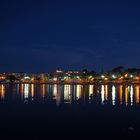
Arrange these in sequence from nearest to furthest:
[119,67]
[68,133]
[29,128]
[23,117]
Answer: [68,133]
[29,128]
[23,117]
[119,67]

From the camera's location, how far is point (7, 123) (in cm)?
2595

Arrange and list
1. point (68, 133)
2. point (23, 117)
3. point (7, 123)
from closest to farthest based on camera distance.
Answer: point (68, 133)
point (7, 123)
point (23, 117)

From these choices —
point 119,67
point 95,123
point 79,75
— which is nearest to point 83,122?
point 95,123

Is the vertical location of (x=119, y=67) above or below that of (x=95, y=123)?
above

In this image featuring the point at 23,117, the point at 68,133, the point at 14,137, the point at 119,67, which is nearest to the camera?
the point at 14,137

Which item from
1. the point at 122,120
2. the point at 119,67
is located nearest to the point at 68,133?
the point at 122,120

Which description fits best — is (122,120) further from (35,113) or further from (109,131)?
(35,113)

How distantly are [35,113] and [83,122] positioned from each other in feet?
21.5

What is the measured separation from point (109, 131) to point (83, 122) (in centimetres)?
415

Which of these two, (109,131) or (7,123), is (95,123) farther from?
(7,123)

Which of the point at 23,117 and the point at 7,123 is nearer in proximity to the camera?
the point at 7,123

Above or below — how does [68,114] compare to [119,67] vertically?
below

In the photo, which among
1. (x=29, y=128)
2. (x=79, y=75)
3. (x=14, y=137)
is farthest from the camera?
(x=79, y=75)

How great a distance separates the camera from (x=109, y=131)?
22.7 meters
